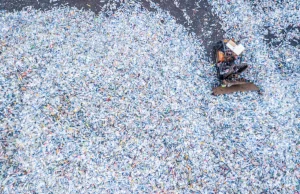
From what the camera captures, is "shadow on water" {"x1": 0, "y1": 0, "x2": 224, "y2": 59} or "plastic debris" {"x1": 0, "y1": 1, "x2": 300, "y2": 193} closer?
"plastic debris" {"x1": 0, "y1": 1, "x2": 300, "y2": 193}

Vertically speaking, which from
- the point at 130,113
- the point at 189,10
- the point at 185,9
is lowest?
the point at 130,113

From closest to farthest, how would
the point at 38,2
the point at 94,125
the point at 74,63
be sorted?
the point at 94,125 < the point at 74,63 < the point at 38,2

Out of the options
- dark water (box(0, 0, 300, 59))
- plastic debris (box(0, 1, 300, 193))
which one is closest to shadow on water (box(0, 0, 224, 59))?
dark water (box(0, 0, 300, 59))

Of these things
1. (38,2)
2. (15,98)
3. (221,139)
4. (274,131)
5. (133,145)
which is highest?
(38,2)

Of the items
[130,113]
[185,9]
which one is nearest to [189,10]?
[185,9]

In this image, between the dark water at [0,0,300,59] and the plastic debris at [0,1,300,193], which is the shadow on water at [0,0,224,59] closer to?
the dark water at [0,0,300,59]

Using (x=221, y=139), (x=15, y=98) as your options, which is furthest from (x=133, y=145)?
(x=15, y=98)

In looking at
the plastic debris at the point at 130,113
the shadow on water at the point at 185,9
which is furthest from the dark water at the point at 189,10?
the plastic debris at the point at 130,113

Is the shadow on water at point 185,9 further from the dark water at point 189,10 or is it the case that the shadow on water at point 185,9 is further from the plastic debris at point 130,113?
the plastic debris at point 130,113

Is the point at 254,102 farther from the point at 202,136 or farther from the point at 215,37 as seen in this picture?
the point at 215,37

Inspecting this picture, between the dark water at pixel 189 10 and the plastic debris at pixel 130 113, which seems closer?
the plastic debris at pixel 130 113

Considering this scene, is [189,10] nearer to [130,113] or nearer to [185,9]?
[185,9]
